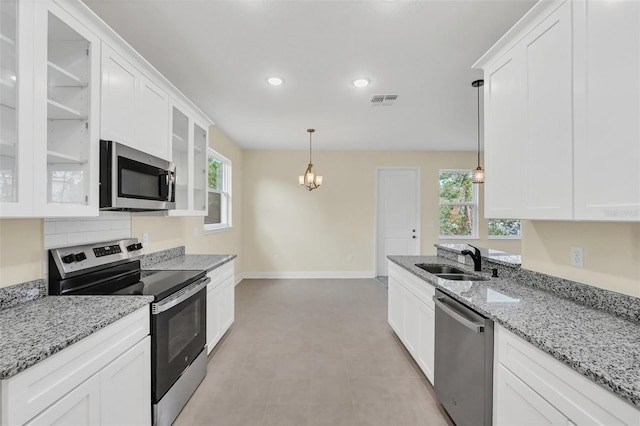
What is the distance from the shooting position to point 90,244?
1.97 metres

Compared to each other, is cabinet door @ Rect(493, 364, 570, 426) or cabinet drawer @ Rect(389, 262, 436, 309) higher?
cabinet drawer @ Rect(389, 262, 436, 309)

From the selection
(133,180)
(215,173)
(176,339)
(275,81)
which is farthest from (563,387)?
(215,173)

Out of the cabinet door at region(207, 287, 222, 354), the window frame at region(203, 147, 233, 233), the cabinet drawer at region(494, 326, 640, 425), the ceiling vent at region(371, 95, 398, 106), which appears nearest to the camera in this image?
the cabinet drawer at region(494, 326, 640, 425)

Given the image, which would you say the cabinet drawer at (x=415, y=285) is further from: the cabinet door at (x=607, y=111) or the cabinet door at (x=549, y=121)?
the cabinet door at (x=607, y=111)

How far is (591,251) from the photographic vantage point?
5.18 ft

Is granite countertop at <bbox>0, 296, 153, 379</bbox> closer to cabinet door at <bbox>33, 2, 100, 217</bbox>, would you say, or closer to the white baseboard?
cabinet door at <bbox>33, 2, 100, 217</bbox>

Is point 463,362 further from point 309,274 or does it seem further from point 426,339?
point 309,274

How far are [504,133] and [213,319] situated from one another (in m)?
2.75

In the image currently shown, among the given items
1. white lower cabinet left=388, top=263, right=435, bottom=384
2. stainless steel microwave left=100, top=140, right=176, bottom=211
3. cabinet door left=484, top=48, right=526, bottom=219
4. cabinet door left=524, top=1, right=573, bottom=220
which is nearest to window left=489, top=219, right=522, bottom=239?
white lower cabinet left=388, top=263, right=435, bottom=384

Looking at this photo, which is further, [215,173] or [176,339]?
[215,173]

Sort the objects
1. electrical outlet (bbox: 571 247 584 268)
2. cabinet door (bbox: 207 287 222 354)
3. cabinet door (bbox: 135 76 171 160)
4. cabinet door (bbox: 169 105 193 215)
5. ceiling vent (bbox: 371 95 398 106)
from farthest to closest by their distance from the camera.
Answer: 1. ceiling vent (bbox: 371 95 398 106)
2. cabinet door (bbox: 169 105 193 215)
3. cabinet door (bbox: 207 287 222 354)
4. cabinet door (bbox: 135 76 171 160)
5. electrical outlet (bbox: 571 247 584 268)

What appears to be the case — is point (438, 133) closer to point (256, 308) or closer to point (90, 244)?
point (256, 308)

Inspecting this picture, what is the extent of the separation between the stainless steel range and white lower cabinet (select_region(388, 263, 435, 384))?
1.76 metres

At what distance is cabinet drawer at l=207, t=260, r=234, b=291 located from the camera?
2674mm
